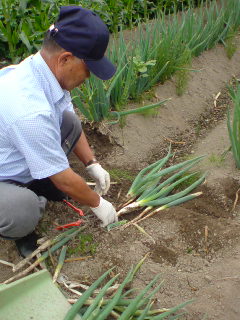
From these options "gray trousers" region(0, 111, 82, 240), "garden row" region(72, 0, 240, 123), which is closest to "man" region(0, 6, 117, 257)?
"gray trousers" region(0, 111, 82, 240)

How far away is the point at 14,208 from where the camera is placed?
1753 millimetres

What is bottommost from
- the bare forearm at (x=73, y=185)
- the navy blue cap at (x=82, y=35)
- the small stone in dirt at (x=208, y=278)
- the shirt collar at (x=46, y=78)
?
the small stone in dirt at (x=208, y=278)

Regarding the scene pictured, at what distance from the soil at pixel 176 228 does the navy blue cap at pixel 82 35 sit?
79cm

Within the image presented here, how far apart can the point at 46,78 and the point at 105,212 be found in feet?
2.00

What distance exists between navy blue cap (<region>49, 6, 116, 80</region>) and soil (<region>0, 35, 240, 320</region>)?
785mm

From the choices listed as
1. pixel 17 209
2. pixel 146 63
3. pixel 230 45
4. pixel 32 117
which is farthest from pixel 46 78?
pixel 230 45

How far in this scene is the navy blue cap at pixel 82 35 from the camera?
5.04 feet

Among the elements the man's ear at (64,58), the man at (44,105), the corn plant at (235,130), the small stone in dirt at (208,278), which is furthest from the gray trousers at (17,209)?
the corn plant at (235,130)

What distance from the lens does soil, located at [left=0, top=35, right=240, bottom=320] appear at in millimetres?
1760

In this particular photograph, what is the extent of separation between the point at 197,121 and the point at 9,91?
1.68 meters

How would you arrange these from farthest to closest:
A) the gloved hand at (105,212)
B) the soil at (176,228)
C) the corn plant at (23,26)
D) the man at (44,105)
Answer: the corn plant at (23,26), the gloved hand at (105,212), the soil at (176,228), the man at (44,105)

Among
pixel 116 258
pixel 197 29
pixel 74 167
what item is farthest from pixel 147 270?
pixel 197 29

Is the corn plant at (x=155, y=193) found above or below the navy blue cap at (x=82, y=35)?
below

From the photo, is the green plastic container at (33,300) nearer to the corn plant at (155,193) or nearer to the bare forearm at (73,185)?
the bare forearm at (73,185)
